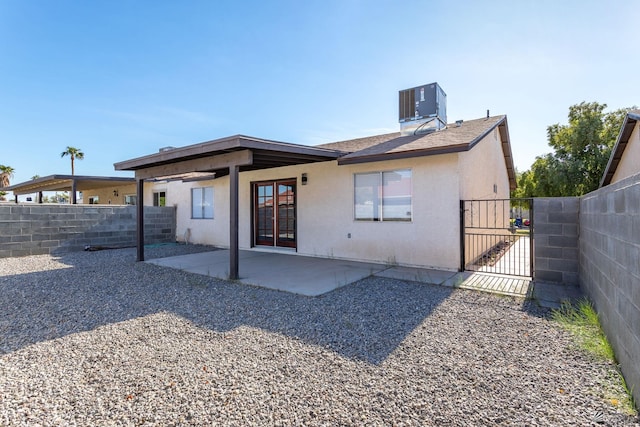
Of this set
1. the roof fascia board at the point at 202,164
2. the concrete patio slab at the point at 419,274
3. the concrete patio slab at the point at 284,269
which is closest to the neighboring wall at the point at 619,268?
the concrete patio slab at the point at 419,274

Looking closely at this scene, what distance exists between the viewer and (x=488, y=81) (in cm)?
902

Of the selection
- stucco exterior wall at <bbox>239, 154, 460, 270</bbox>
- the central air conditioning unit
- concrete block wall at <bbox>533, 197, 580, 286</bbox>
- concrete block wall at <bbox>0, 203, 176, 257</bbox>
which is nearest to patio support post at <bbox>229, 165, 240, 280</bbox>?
stucco exterior wall at <bbox>239, 154, 460, 270</bbox>

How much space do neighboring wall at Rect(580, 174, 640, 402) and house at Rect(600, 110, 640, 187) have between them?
20.6 ft

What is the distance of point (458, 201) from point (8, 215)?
12355 millimetres

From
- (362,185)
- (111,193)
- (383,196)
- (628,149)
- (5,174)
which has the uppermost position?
(5,174)

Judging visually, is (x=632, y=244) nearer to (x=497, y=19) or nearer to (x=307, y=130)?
(x=497, y=19)

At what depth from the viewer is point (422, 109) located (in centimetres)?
874

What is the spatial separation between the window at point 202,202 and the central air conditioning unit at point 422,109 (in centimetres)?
746

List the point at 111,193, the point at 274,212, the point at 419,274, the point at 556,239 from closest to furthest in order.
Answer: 1. the point at 556,239
2. the point at 419,274
3. the point at 274,212
4. the point at 111,193

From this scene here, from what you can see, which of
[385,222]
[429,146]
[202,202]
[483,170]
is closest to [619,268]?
[429,146]

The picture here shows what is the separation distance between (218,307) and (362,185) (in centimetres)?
483

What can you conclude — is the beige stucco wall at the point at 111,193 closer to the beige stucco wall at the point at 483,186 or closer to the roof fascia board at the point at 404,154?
the roof fascia board at the point at 404,154

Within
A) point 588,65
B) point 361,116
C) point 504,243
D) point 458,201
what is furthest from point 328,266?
point 588,65

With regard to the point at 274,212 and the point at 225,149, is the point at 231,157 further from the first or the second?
the point at 274,212
